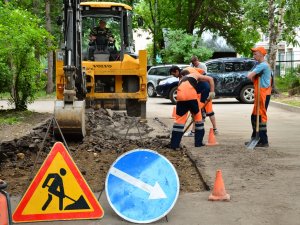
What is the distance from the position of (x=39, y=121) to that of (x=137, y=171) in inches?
433

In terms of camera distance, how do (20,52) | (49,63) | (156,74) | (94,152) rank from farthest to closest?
(49,63) < (156,74) < (20,52) < (94,152)

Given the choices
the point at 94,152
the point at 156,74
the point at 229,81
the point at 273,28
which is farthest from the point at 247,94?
the point at 94,152

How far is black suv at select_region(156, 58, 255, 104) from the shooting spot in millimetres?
25562

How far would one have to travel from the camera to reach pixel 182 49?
39.3 m

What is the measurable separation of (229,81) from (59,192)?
66.0ft

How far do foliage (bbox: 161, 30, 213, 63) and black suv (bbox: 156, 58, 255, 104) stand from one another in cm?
1258

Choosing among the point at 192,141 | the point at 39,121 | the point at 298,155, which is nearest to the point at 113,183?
the point at 298,155

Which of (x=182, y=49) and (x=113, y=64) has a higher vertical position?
(x=182, y=49)

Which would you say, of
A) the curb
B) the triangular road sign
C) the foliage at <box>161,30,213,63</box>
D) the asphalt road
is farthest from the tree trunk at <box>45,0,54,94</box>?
the triangular road sign

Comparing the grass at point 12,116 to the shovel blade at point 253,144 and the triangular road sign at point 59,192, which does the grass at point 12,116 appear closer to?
the shovel blade at point 253,144

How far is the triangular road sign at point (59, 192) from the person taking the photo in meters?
5.98

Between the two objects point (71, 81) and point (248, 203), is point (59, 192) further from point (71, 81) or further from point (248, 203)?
point (71, 81)

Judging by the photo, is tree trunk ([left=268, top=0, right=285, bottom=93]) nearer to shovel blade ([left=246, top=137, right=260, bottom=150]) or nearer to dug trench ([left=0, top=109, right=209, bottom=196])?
dug trench ([left=0, top=109, right=209, bottom=196])

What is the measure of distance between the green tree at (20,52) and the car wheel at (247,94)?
974cm
